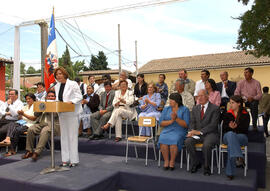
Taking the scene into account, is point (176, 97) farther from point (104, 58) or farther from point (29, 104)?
point (104, 58)

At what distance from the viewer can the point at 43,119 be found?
18.9 feet

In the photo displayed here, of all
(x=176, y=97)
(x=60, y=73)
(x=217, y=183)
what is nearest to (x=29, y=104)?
(x=60, y=73)

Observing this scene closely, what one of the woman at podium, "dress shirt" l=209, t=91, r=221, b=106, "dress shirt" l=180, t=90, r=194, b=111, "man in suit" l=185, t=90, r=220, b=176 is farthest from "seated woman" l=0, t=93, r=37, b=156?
"dress shirt" l=209, t=91, r=221, b=106

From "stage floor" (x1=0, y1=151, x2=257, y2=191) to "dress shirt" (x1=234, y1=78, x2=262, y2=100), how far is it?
2225 mm

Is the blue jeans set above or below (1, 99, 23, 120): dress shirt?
below

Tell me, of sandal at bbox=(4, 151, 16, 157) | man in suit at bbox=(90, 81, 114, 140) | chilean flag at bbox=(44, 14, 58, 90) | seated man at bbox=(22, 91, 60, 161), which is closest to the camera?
seated man at bbox=(22, 91, 60, 161)

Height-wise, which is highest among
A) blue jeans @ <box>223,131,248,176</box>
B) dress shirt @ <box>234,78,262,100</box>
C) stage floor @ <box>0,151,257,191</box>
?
dress shirt @ <box>234,78,262,100</box>

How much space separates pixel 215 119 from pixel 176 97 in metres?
0.75

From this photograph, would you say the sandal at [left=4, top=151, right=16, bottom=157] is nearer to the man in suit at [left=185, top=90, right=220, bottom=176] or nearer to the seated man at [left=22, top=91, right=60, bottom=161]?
the seated man at [left=22, top=91, right=60, bottom=161]

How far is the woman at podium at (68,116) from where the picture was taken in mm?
4355

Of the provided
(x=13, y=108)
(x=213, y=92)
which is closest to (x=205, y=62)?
(x=213, y=92)

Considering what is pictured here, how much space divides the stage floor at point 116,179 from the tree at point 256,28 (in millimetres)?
4080

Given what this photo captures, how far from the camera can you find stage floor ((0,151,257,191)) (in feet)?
12.0

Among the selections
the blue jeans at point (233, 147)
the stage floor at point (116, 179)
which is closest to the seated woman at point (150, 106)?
the stage floor at point (116, 179)
